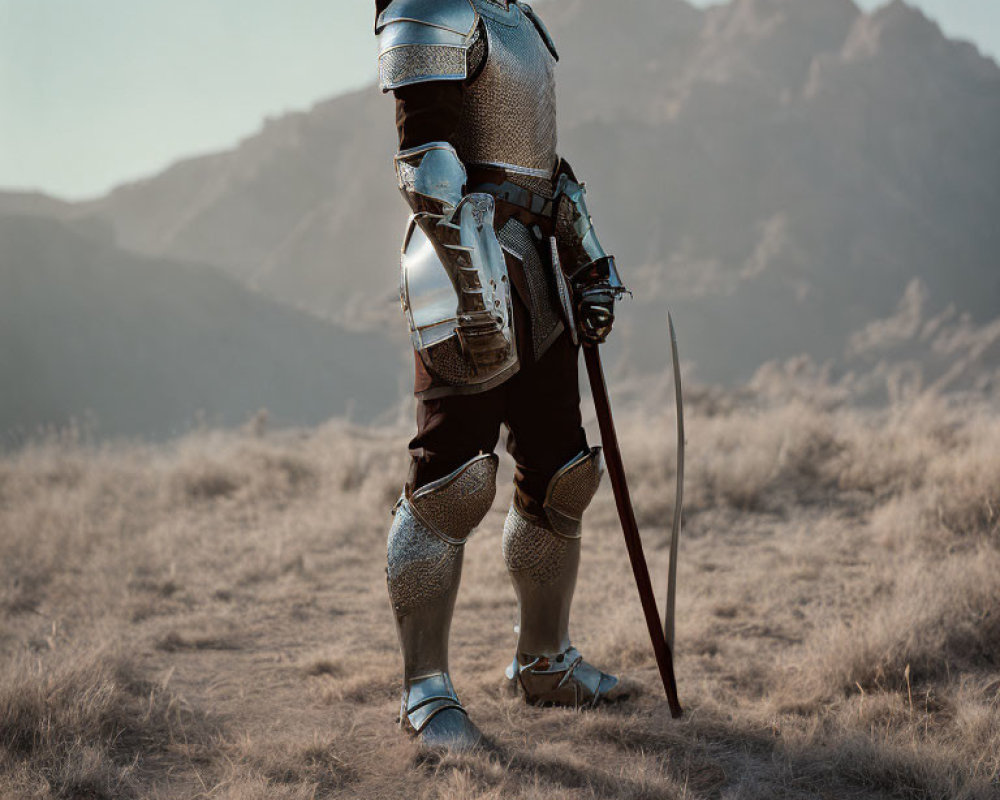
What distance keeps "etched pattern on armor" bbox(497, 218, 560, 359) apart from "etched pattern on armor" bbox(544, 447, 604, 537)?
0.40 meters

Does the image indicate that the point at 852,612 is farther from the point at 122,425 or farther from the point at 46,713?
the point at 122,425

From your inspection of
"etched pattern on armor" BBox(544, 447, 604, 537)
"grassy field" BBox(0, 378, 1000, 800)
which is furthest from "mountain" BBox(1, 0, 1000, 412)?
Answer: "etched pattern on armor" BBox(544, 447, 604, 537)

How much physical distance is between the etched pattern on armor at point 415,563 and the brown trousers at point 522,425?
14 cm

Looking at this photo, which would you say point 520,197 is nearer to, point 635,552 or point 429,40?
point 429,40

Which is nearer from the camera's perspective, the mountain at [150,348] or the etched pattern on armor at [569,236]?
the etched pattern on armor at [569,236]

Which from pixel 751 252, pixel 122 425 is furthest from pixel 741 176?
pixel 122 425

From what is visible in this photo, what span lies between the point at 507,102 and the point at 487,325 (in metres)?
0.72

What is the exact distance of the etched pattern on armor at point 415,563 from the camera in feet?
8.66

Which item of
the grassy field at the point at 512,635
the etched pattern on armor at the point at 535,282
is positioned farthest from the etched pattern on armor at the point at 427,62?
the grassy field at the point at 512,635

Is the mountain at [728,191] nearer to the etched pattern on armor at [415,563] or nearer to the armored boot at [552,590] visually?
the armored boot at [552,590]

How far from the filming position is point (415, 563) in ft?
8.65

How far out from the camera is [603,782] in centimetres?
236

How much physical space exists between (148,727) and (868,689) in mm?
2329

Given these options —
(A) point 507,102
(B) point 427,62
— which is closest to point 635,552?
(A) point 507,102
